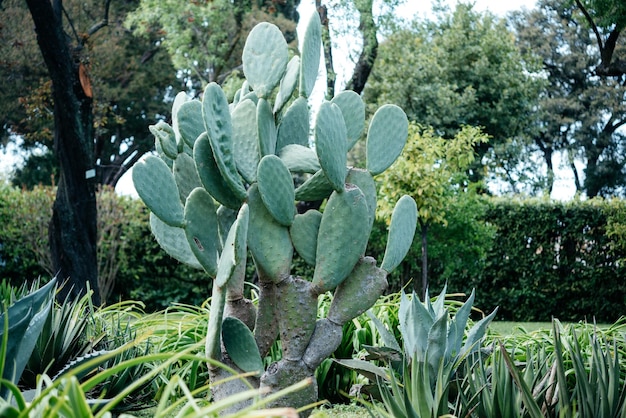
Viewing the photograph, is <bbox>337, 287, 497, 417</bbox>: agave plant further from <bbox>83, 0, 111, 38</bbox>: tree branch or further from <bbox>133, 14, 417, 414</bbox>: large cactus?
<bbox>83, 0, 111, 38</bbox>: tree branch

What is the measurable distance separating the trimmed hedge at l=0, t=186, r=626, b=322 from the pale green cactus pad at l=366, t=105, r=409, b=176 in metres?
6.30

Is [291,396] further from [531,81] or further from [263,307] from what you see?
[531,81]

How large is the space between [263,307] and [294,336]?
0.82ft

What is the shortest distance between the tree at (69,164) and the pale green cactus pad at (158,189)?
4170 millimetres

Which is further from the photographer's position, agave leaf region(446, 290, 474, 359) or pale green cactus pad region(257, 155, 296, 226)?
agave leaf region(446, 290, 474, 359)

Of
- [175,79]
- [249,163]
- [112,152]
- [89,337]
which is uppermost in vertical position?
[175,79]

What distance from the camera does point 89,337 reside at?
3.39 m

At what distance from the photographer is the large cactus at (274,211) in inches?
98.3

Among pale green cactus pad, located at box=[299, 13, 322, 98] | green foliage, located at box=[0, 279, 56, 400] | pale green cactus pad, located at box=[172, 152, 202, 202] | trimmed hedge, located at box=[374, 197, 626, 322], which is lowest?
trimmed hedge, located at box=[374, 197, 626, 322]

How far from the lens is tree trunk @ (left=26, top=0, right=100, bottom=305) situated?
6469 millimetres

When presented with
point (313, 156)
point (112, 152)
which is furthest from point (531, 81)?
point (313, 156)

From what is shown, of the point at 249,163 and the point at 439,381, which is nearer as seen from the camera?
the point at 439,381

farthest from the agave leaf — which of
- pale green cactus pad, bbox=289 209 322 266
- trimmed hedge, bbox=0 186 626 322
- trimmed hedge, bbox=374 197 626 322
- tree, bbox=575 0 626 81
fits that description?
trimmed hedge, bbox=374 197 626 322

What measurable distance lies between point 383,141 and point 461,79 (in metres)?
16.6
